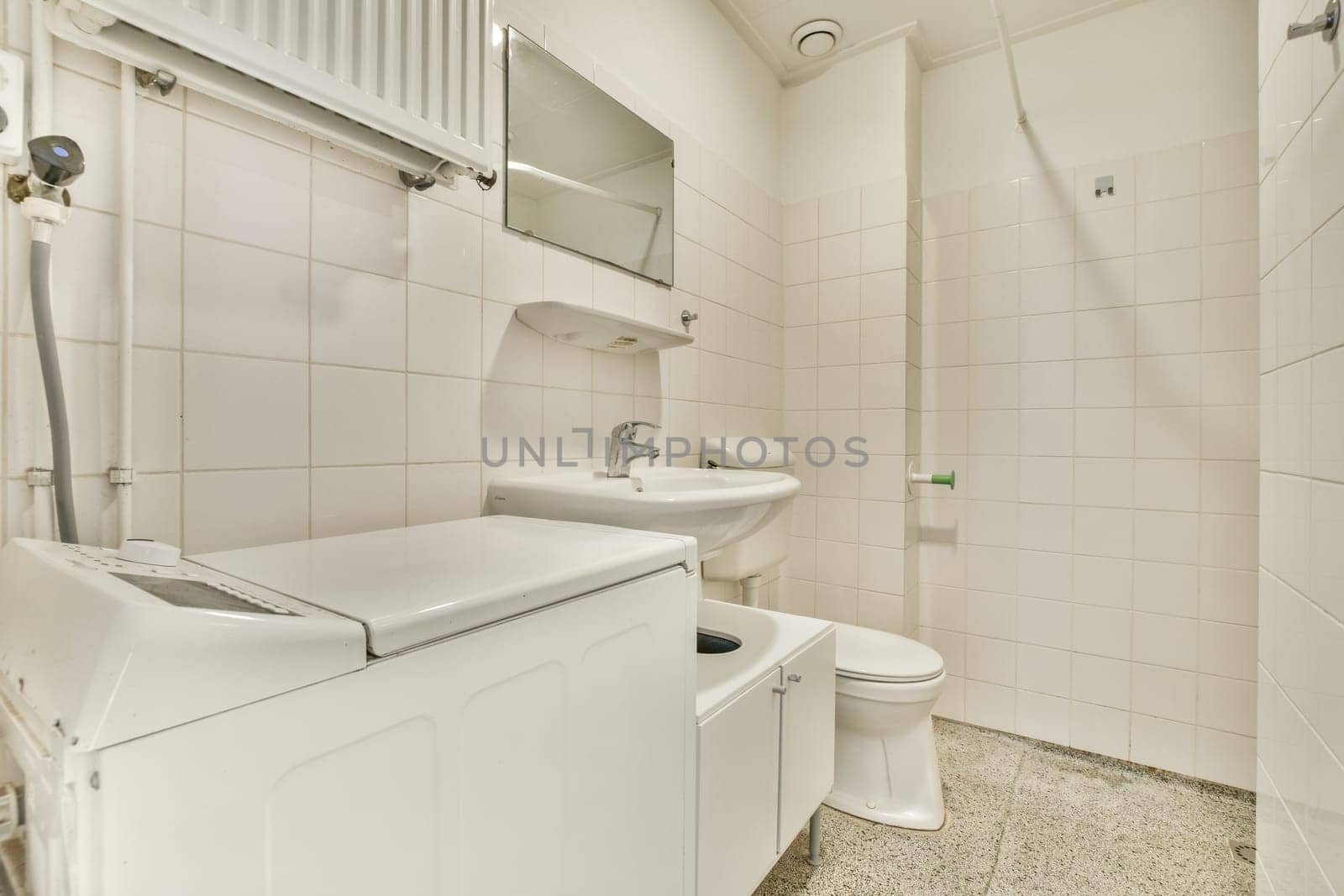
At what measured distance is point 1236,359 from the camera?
1689mm

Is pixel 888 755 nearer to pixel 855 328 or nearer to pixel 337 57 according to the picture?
pixel 855 328

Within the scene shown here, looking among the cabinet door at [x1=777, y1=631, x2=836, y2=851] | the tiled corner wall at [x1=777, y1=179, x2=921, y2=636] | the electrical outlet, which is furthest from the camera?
the tiled corner wall at [x1=777, y1=179, x2=921, y2=636]

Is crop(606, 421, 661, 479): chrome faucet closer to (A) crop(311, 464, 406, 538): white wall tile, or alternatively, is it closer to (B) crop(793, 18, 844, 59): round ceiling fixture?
(A) crop(311, 464, 406, 538): white wall tile

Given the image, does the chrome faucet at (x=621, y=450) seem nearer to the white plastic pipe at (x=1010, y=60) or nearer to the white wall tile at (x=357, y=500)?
the white wall tile at (x=357, y=500)

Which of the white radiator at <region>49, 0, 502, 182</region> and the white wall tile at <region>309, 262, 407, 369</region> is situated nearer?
the white radiator at <region>49, 0, 502, 182</region>

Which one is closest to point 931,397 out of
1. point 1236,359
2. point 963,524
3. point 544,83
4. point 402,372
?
point 963,524

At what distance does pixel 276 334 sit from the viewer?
853mm

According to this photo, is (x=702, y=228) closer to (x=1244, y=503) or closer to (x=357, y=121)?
(x=357, y=121)

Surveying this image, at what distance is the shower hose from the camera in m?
0.63

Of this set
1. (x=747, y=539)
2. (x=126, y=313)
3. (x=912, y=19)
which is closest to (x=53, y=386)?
(x=126, y=313)

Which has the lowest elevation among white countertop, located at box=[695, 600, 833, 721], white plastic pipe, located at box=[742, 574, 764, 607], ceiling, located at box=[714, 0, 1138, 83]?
white plastic pipe, located at box=[742, 574, 764, 607]

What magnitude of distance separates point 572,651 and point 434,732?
17cm

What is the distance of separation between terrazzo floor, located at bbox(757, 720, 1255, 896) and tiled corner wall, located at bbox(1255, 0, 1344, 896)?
0.54 meters

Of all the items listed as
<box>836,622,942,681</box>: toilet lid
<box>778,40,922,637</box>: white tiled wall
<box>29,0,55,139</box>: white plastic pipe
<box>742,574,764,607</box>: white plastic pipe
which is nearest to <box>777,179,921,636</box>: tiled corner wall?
<box>778,40,922,637</box>: white tiled wall
